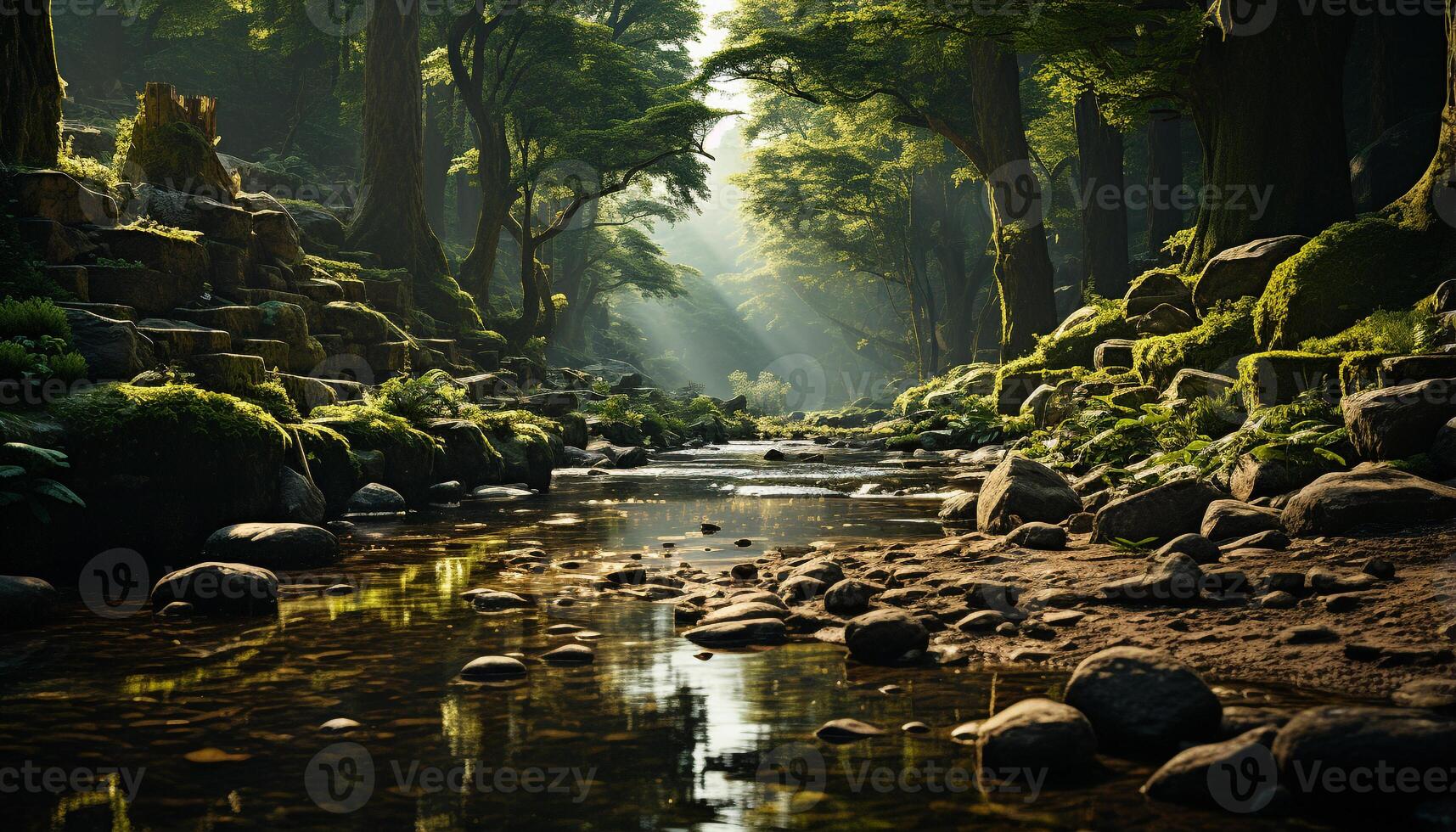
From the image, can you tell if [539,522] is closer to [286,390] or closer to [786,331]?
[286,390]

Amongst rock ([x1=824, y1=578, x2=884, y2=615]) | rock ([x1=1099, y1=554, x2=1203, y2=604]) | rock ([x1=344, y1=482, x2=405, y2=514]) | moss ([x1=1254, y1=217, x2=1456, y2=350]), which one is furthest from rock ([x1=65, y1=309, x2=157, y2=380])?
moss ([x1=1254, y1=217, x2=1456, y2=350])

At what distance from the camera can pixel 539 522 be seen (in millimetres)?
9305

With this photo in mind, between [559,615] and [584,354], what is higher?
[584,354]

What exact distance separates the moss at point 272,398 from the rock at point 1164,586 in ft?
26.2

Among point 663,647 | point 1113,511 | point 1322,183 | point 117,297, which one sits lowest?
point 663,647

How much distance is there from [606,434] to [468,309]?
5.71 metres

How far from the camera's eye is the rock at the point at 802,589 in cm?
550

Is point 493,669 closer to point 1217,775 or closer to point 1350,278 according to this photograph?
point 1217,775

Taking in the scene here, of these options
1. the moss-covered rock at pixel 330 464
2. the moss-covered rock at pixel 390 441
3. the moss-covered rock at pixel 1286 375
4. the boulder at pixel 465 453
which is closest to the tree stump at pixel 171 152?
the boulder at pixel 465 453

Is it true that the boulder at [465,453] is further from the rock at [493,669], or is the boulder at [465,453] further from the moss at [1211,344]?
the moss at [1211,344]

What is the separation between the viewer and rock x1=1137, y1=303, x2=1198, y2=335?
1318 cm

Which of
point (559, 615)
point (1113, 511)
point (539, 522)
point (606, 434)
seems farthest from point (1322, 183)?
point (606, 434)

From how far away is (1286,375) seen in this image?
794cm

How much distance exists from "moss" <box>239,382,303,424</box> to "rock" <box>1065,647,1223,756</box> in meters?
8.57
